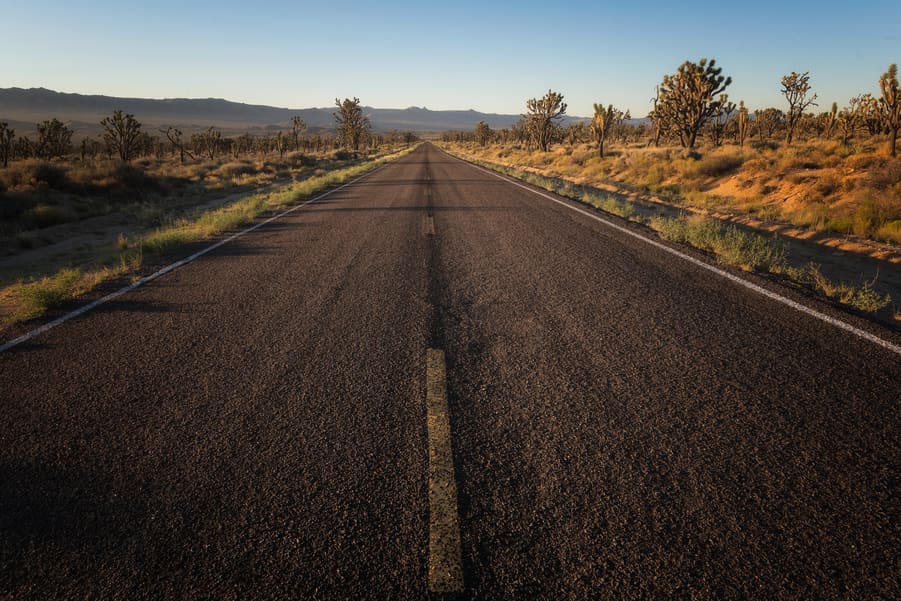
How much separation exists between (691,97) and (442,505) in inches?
1316

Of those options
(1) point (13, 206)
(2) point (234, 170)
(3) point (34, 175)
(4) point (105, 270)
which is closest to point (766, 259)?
(4) point (105, 270)

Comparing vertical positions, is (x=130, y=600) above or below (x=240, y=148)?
below

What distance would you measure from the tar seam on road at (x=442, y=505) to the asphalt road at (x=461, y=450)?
0.13ft

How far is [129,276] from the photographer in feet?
20.7

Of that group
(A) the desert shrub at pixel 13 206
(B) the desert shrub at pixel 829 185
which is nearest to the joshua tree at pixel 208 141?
(A) the desert shrub at pixel 13 206

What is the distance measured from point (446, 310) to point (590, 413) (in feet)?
7.17

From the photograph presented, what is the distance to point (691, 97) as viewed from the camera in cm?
2825

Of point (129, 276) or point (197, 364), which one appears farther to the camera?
point (129, 276)

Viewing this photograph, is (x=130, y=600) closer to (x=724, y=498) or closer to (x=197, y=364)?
(x=197, y=364)

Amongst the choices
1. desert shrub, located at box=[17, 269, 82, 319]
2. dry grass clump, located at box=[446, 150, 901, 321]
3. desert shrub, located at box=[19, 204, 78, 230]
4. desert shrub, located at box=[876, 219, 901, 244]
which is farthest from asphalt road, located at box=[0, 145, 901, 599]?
desert shrub, located at box=[19, 204, 78, 230]

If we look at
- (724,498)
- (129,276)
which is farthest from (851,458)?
(129,276)

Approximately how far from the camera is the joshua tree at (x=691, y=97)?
2681 centimetres

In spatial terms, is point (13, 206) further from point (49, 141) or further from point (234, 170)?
point (49, 141)

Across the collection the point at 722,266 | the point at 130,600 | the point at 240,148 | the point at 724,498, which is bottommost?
the point at 130,600
